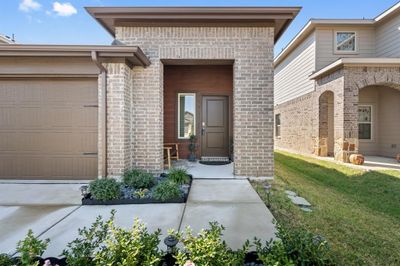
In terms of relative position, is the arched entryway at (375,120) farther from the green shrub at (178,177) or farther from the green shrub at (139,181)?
the green shrub at (139,181)

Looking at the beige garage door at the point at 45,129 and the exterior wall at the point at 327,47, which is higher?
the exterior wall at the point at 327,47

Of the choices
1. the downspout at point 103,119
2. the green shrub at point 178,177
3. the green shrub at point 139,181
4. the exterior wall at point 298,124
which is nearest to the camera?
the green shrub at point 139,181

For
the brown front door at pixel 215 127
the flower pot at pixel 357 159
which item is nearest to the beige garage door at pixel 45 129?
the brown front door at pixel 215 127

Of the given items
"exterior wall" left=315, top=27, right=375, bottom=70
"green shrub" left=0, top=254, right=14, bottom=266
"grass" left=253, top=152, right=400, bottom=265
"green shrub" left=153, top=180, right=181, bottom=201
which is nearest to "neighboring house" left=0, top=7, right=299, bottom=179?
"grass" left=253, top=152, right=400, bottom=265

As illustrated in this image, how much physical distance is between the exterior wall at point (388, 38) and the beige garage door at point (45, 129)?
11930 mm

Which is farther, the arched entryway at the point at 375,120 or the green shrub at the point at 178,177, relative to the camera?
the arched entryway at the point at 375,120

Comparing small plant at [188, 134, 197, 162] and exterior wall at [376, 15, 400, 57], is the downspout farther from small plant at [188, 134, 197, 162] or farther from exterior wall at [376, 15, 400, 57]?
exterior wall at [376, 15, 400, 57]

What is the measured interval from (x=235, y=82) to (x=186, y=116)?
9.10ft

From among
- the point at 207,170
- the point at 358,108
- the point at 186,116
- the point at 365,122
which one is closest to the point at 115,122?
the point at 207,170

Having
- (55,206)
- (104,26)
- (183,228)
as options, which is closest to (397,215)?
(183,228)

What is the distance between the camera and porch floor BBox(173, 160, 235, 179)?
564 centimetres

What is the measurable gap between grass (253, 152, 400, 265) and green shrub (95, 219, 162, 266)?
1.90m

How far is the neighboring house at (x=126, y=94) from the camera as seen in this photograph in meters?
5.15

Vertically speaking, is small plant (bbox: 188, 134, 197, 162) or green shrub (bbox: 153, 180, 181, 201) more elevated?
small plant (bbox: 188, 134, 197, 162)
